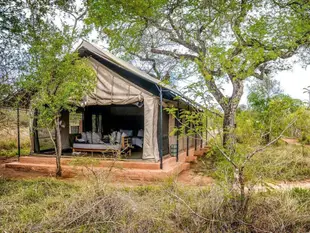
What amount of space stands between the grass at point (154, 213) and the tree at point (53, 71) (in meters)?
3.06

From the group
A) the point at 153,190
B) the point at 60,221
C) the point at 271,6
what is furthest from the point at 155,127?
the point at 271,6

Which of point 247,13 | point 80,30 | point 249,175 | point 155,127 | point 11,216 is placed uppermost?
point 247,13

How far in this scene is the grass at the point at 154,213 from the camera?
4078mm

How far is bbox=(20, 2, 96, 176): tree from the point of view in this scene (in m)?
7.18

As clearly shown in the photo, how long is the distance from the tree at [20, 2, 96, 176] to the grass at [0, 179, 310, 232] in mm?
3055

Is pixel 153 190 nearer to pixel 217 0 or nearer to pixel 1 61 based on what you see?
pixel 1 61

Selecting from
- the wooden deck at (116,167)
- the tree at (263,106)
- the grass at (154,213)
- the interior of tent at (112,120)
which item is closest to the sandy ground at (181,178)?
the wooden deck at (116,167)

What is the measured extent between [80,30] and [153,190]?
17.3 feet

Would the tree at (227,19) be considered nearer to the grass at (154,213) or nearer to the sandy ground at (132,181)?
the sandy ground at (132,181)

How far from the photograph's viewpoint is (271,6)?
390 inches

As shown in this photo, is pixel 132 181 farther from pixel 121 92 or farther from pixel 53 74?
pixel 53 74

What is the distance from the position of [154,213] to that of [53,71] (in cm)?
488

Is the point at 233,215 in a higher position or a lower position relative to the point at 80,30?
lower

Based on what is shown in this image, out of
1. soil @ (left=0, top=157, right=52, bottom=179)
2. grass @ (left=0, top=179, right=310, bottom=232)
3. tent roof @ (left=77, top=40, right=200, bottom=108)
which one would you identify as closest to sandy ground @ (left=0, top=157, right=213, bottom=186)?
soil @ (left=0, top=157, right=52, bottom=179)
